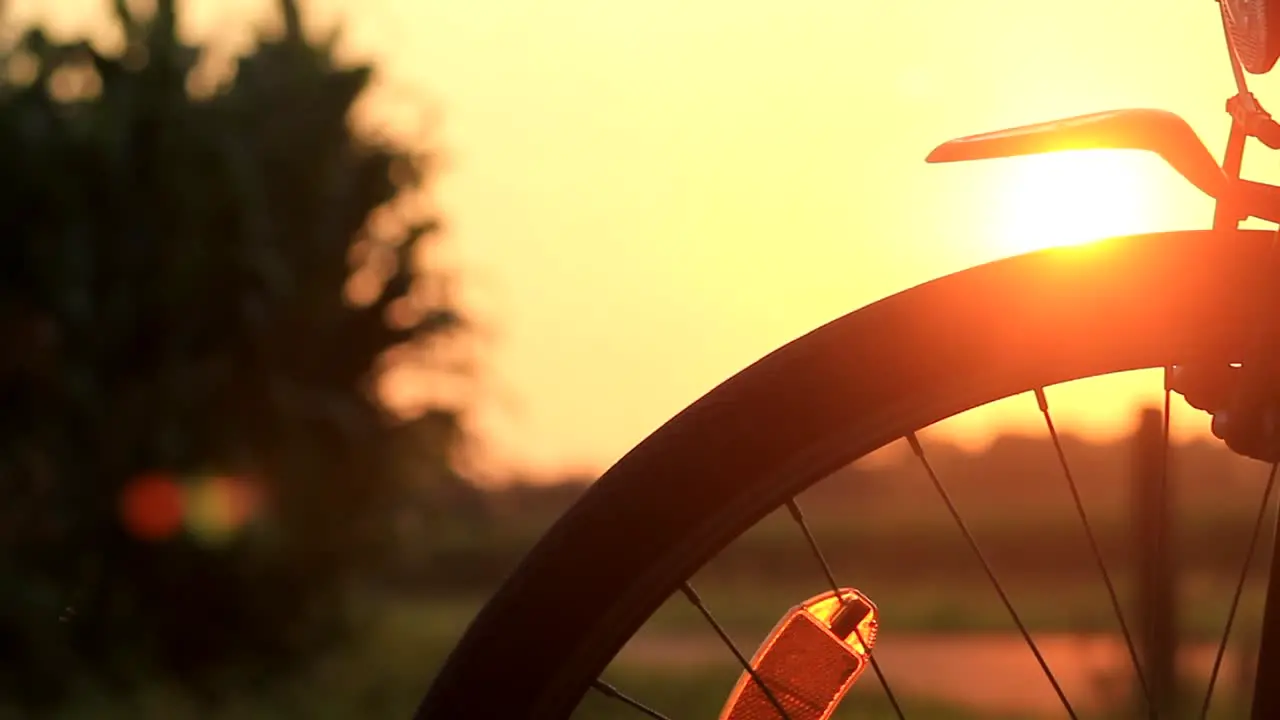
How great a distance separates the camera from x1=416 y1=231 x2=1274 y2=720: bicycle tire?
859mm

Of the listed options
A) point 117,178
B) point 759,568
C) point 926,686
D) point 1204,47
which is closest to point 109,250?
point 117,178

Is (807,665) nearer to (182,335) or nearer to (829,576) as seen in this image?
(829,576)

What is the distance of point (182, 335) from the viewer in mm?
7145

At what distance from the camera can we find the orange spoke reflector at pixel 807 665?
1.01 meters

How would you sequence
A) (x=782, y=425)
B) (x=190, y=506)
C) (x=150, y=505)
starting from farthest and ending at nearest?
(x=190, y=506)
(x=150, y=505)
(x=782, y=425)

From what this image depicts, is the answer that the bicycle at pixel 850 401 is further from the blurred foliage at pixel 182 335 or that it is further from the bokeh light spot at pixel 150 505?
the bokeh light spot at pixel 150 505

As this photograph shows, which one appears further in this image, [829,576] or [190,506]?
[190,506]

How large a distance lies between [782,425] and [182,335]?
6.56m

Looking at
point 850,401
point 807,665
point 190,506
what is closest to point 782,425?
point 850,401

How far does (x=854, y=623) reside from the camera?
3.33ft

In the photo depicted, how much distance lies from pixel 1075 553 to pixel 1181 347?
17290 millimetres

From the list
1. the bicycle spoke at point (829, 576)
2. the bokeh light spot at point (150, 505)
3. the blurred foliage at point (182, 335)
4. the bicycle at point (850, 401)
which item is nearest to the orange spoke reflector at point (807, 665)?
the bicycle spoke at point (829, 576)

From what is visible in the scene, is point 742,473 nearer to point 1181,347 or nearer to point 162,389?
point 1181,347

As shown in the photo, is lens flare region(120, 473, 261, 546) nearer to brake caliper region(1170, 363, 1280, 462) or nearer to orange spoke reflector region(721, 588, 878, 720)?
orange spoke reflector region(721, 588, 878, 720)
